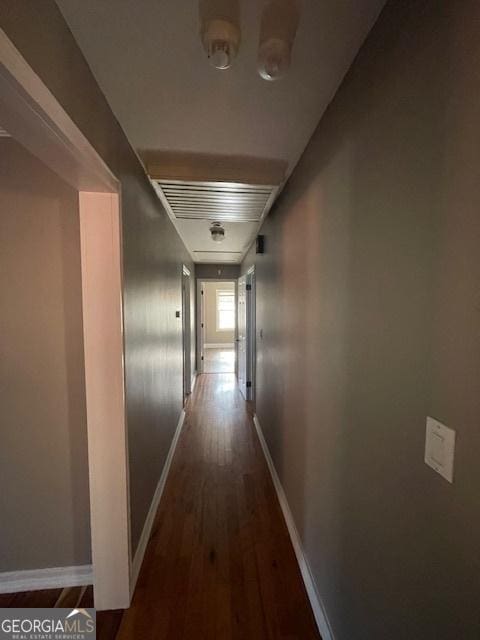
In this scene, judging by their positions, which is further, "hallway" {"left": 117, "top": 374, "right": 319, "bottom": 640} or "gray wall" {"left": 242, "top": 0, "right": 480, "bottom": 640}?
"hallway" {"left": 117, "top": 374, "right": 319, "bottom": 640}

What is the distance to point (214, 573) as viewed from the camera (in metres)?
1.49

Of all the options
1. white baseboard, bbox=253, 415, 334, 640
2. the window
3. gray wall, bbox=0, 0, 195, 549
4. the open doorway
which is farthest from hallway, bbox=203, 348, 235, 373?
white baseboard, bbox=253, 415, 334, 640

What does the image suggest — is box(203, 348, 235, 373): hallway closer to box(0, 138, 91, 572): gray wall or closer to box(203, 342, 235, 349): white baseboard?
box(203, 342, 235, 349): white baseboard

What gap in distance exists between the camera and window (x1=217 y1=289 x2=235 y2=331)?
28.7 ft

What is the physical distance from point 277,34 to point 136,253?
113 centimetres

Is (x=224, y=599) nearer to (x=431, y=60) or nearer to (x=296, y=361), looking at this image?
(x=296, y=361)

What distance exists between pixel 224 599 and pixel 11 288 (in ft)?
6.32

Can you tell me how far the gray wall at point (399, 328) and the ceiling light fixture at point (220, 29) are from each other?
44 cm

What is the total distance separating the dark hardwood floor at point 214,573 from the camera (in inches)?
49.1

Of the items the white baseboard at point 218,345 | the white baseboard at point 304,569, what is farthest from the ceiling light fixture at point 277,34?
the white baseboard at point 218,345

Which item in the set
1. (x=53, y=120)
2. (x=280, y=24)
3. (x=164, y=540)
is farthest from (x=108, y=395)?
(x=280, y=24)

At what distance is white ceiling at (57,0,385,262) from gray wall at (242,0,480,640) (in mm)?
99

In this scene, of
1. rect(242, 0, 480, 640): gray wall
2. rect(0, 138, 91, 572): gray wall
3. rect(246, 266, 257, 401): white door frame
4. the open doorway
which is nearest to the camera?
rect(242, 0, 480, 640): gray wall

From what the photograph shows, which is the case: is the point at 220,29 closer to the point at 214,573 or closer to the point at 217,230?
the point at 217,230
